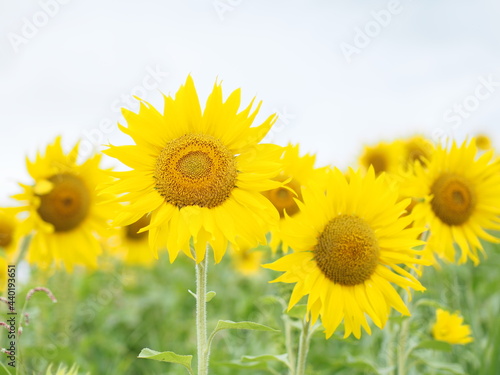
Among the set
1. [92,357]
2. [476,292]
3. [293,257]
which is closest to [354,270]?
[293,257]

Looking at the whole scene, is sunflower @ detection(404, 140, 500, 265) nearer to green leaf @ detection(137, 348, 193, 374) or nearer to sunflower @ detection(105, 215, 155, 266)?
green leaf @ detection(137, 348, 193, 374)

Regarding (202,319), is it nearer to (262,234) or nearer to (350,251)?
(262,234)

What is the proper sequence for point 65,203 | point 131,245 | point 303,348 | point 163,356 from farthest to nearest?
point 131,245 < point 65,203 < point 303,348 < point 163,356

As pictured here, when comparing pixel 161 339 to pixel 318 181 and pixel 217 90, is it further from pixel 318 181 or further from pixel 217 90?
pixel 217 90

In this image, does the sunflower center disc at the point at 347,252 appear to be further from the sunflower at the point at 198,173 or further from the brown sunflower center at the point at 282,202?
the brown sunflower center at the point at 282,202

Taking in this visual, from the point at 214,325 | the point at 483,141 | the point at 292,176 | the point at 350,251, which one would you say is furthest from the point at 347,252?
the point at 483,141

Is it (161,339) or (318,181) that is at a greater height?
(318,181)
